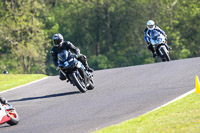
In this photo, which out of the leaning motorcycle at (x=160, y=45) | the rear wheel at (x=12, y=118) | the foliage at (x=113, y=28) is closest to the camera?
the rear wheel at (x=12, y=118)

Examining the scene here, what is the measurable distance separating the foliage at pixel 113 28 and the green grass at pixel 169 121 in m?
48.1

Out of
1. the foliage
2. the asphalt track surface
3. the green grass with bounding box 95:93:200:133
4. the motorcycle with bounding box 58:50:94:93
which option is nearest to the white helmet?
the asphalt track surface

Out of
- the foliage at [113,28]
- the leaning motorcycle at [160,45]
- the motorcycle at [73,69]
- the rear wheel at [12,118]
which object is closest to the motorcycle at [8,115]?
the rear wheel at [12,118]

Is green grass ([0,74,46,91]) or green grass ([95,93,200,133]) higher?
green grass ([95,93,200,133])

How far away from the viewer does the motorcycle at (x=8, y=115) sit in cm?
1084

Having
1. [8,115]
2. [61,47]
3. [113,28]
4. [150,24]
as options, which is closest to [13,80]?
[150,24]

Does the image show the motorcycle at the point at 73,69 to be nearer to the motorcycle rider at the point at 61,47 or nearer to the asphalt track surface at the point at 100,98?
the motorcycle rider at the point at 61,47

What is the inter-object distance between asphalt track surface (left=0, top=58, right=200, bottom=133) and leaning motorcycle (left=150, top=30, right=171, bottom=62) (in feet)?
4.74

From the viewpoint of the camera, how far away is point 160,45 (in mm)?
21406

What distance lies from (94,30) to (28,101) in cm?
5505

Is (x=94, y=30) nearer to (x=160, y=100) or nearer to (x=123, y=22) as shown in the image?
(x=123, y=22)

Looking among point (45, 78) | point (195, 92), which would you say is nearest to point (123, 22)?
point (45, 78)

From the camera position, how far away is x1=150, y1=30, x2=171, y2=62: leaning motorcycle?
21234 millimetres

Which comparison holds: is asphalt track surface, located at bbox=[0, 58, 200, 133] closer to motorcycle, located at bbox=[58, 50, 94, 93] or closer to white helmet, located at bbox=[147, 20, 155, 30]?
motorcycle, located at bbox=[58, 50, 94, 93]
